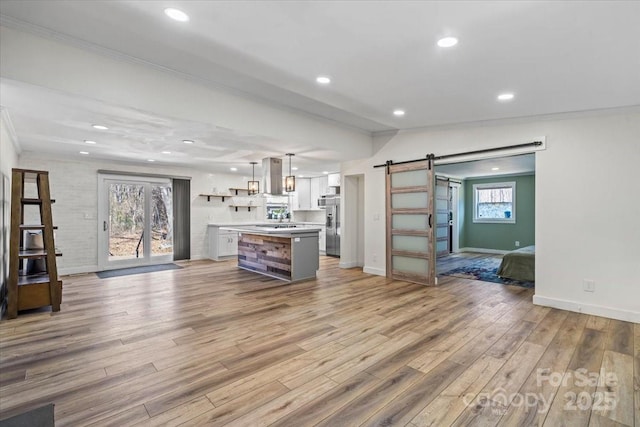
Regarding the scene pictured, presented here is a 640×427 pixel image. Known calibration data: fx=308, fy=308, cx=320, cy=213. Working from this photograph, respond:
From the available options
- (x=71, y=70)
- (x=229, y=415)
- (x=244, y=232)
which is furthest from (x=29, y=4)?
(x=244, y=232)

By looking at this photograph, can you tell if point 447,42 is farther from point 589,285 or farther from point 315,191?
point 315,191

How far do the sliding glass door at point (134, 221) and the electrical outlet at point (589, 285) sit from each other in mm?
8142

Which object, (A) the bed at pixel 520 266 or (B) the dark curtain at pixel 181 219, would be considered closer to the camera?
(A) the bed at pixel 520 266

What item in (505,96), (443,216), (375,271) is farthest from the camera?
(443,216)

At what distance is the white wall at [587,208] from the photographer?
3.62 meters

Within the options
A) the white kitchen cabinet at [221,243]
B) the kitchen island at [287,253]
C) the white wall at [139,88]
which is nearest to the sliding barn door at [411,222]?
the kitchen island at [287,253]

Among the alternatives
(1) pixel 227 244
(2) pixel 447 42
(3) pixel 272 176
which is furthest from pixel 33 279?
(2) pixel 447 42

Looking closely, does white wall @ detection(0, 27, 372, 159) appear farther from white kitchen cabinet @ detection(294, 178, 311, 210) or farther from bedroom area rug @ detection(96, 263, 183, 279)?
white kitchen cabinet @ detection(294, 178, 311, 210)

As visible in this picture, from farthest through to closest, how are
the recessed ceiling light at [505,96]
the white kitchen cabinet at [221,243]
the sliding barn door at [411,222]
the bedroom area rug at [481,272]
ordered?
the white kitchen cabinet at [221,243], the bedroom area rug at [481,272], the sliding barn door at [411,222], the recessed ceiling light at [505,96]

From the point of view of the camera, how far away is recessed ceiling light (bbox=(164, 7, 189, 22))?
219cm

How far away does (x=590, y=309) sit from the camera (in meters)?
3.83

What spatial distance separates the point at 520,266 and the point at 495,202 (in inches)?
166

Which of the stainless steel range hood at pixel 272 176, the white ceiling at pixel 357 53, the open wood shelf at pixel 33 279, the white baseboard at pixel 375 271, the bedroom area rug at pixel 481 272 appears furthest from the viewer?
the stainless steel range hood at pixel 272 176

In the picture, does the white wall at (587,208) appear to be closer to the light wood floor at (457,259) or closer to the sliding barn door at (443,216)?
the light wood floor at (457,259)
